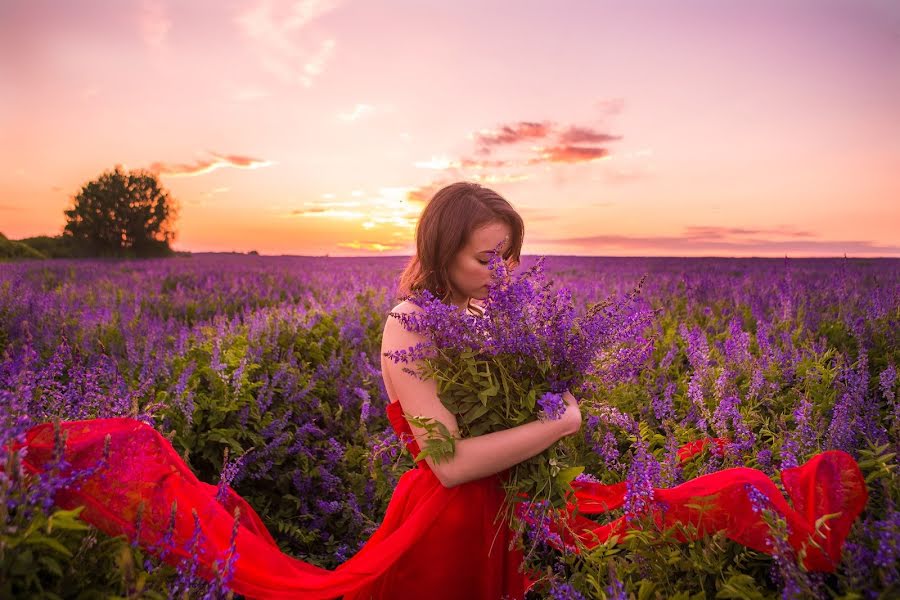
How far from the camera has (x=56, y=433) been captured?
1398 mm

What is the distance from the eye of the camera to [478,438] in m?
1.76

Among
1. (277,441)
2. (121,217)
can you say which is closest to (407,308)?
(277,441)

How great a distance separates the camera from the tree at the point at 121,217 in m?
40.2

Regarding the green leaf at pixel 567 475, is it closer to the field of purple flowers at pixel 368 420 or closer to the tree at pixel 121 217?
the field of purple flowers at pixel 368 420

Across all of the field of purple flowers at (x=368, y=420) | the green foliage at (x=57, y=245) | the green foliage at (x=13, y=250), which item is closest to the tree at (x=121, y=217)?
the green foliage at (x=57, y=245)

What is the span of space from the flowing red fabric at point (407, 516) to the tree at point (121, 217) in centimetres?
4368

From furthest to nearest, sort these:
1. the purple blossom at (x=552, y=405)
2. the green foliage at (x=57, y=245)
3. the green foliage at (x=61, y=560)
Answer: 1. the green foliage at (x=57, y=245)
2. the purple blossom at (x=552, y=405)
3. the green foliage at (x=61, y=560)

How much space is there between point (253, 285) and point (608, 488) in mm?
9211

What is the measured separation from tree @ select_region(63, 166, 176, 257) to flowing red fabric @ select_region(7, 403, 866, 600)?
43.7 meters

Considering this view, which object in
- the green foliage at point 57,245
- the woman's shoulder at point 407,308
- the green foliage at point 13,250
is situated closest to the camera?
the woman's shoulder at point 407,308

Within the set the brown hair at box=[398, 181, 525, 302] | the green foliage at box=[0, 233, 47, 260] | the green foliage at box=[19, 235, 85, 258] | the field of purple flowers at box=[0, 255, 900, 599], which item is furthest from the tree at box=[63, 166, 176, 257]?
the brown hair at box=[398, 181, 525, 302]

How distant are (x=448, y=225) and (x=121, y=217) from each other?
152ft

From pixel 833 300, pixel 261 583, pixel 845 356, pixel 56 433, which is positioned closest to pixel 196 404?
pixel 261 583

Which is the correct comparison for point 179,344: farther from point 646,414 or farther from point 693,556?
point 693,556
